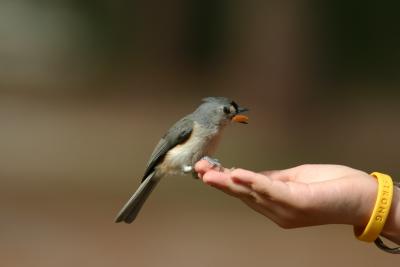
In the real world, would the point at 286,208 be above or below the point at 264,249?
above

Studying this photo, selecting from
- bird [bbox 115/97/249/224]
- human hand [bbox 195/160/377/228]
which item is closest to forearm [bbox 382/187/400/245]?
human hand [bbox 195/160/377/228]

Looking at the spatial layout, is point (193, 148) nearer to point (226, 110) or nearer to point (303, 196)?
point (226, 110)

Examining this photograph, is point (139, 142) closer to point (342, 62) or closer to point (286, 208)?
point (342, 62)

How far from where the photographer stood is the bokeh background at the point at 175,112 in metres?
5.86

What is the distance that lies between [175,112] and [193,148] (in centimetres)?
751

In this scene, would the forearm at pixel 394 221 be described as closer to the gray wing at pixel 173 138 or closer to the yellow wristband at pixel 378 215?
the yellow wristband at pixel 378 215

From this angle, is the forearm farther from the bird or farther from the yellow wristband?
the bird

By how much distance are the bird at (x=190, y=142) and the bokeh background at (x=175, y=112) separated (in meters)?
1.87

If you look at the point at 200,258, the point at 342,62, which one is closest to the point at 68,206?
the point at 200,258

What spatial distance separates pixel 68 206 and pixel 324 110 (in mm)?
5482

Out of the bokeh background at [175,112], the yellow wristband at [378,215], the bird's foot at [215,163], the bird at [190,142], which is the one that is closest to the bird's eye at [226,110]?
the bird at [190,142]

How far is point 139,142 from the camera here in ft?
32.4

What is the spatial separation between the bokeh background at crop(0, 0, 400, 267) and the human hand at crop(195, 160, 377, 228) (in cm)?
286

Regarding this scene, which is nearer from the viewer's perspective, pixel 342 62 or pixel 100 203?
pixel 100 203
